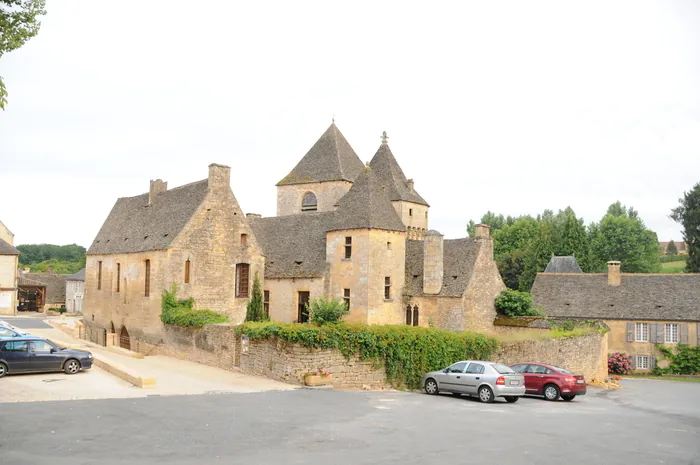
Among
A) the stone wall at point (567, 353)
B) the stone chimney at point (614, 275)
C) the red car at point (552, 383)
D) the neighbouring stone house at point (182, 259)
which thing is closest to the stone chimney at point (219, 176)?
the neighbouring stone house at point (182, 259)

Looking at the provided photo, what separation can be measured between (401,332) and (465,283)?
1270cm

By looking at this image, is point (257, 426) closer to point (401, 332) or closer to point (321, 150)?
point (401, 332)

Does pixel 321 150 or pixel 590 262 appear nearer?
pixel 321 150

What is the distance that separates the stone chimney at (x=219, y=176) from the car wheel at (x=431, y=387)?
16160 millimetres

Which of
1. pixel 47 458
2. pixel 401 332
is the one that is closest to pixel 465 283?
pixel 401 332

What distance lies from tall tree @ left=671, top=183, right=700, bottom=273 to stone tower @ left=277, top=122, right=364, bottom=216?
41155mm

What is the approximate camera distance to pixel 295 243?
3994 centimetres

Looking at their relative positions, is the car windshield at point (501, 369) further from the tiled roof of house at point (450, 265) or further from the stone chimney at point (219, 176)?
the stone chimney at point (219, 176)

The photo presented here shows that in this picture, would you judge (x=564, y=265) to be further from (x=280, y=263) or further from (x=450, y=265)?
(x=280, y=263)

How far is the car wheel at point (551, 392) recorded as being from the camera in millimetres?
24584

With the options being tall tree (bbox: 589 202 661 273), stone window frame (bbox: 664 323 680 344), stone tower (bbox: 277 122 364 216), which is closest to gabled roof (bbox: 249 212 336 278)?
stone tower (bbox: 277 122 364 216)

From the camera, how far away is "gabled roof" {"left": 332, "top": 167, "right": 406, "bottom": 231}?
35625 millimetres

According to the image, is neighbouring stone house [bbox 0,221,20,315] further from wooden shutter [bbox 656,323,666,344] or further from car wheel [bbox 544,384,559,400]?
wooden shutter [bbox 656,323,666,344]

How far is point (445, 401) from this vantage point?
69.2 ft
